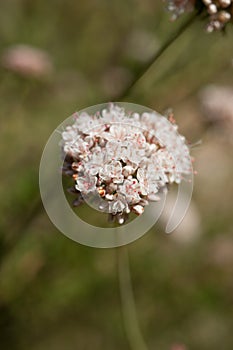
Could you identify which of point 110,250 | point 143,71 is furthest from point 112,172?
point 110,250

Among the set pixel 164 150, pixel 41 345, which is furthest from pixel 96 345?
pixel 164 150

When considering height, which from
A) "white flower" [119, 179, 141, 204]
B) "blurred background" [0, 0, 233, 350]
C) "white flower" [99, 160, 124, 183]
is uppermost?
"blurred background" [0, 0, 233, 350]

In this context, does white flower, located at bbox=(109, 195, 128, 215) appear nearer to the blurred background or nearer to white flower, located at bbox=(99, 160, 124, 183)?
white flower, located at bbox=(99, 160, 124, 183)

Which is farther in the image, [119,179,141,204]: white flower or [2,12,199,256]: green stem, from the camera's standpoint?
[2,12,199,256]: green stem

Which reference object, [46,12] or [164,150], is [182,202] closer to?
[164,150]

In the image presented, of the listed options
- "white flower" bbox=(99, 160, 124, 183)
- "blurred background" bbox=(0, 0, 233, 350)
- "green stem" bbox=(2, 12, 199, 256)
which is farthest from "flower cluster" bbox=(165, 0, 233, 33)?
"white flower" bbox=(99, 160, 124, 183)

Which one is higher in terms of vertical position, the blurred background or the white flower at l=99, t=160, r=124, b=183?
the blurred background

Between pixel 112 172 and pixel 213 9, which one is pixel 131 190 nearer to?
pixel 112 172
